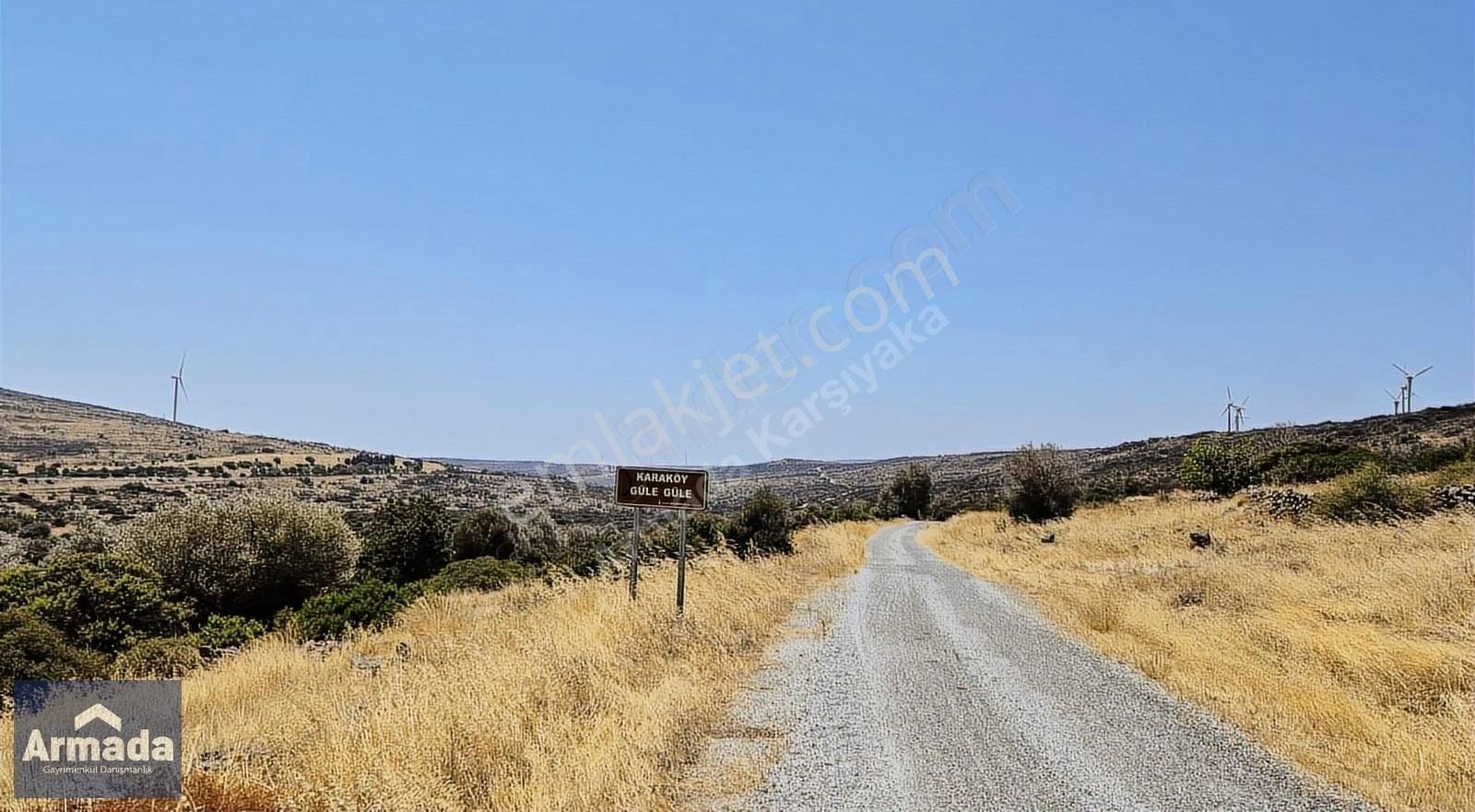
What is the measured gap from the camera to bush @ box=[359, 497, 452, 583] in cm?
2908

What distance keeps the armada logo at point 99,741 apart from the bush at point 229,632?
201 inches

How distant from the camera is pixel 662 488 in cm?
1441

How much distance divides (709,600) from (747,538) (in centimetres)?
1434

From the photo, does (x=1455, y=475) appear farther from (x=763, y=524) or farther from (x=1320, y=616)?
(x=763, y=524)

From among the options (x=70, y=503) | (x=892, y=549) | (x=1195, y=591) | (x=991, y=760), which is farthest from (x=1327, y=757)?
(x=70, y=503)

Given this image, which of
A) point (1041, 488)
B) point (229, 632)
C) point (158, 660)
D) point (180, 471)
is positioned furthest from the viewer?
point (180, 471)

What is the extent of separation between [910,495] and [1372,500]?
→ 171ft

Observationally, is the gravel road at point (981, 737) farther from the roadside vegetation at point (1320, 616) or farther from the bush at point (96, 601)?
the bush at point (96, 601)

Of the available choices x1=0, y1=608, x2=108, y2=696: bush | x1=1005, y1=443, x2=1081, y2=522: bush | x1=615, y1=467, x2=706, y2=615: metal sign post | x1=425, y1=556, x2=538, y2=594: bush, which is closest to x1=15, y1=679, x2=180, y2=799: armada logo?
x1=0, y1=608, x2=108, y2=696: bush

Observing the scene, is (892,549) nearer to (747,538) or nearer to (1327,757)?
(747,538)

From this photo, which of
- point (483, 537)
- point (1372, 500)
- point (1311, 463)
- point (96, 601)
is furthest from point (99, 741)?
point (1311, 463)

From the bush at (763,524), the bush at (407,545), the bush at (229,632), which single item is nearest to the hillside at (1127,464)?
the bush at (763,524)

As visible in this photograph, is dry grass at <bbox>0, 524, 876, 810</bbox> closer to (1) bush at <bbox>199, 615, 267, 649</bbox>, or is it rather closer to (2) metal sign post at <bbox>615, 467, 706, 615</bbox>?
(2) metal sign post at <bbox>615, 467, 706, 615</bbox>

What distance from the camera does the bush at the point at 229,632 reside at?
17188 mm
